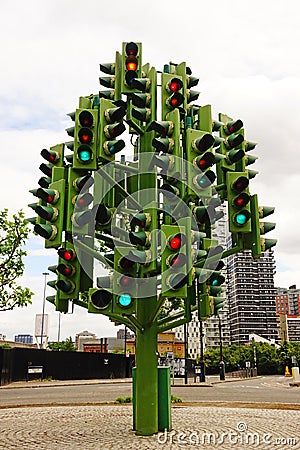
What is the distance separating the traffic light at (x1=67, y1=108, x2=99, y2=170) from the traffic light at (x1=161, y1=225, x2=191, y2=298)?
1.83m

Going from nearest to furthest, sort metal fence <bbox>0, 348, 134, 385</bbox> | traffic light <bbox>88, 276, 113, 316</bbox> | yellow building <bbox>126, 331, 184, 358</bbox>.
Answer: traffic light <bbox>88, 276, 113, 316</bbox> < metal fence <bbox>0, 348, 134, 385</bbox> < yellow building <bbox>126, 331, 184, 358</bbox>

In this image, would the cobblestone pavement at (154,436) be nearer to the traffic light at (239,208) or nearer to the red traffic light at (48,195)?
the traffic light at (239,208)

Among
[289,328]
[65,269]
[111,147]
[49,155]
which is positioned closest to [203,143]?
[111,147]

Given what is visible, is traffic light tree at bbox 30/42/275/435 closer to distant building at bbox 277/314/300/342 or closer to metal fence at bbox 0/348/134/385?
metal fence at bbox 0/348/134/385

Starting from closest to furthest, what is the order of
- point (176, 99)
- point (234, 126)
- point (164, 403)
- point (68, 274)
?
point (68, 274), point (176, 99), point (234, 126), point (164, 403)

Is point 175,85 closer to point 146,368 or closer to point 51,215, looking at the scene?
point 51,215

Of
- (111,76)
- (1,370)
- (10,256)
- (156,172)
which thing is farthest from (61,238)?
(1,370)

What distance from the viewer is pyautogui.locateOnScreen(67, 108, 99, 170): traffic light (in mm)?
8727

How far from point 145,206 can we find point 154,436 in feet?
13.2

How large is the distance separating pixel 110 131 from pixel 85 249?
7.00ft

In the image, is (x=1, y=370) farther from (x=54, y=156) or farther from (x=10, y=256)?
(x=54, y=156)

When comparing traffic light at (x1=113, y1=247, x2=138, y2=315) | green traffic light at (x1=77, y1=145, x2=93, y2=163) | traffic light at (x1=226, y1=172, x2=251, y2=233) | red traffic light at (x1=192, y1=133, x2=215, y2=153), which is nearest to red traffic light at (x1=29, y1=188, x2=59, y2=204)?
green traffic light at (x1=77, y1=145, x2=93, y2=163)

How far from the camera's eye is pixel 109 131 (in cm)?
870

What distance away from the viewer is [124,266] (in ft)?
27.2
